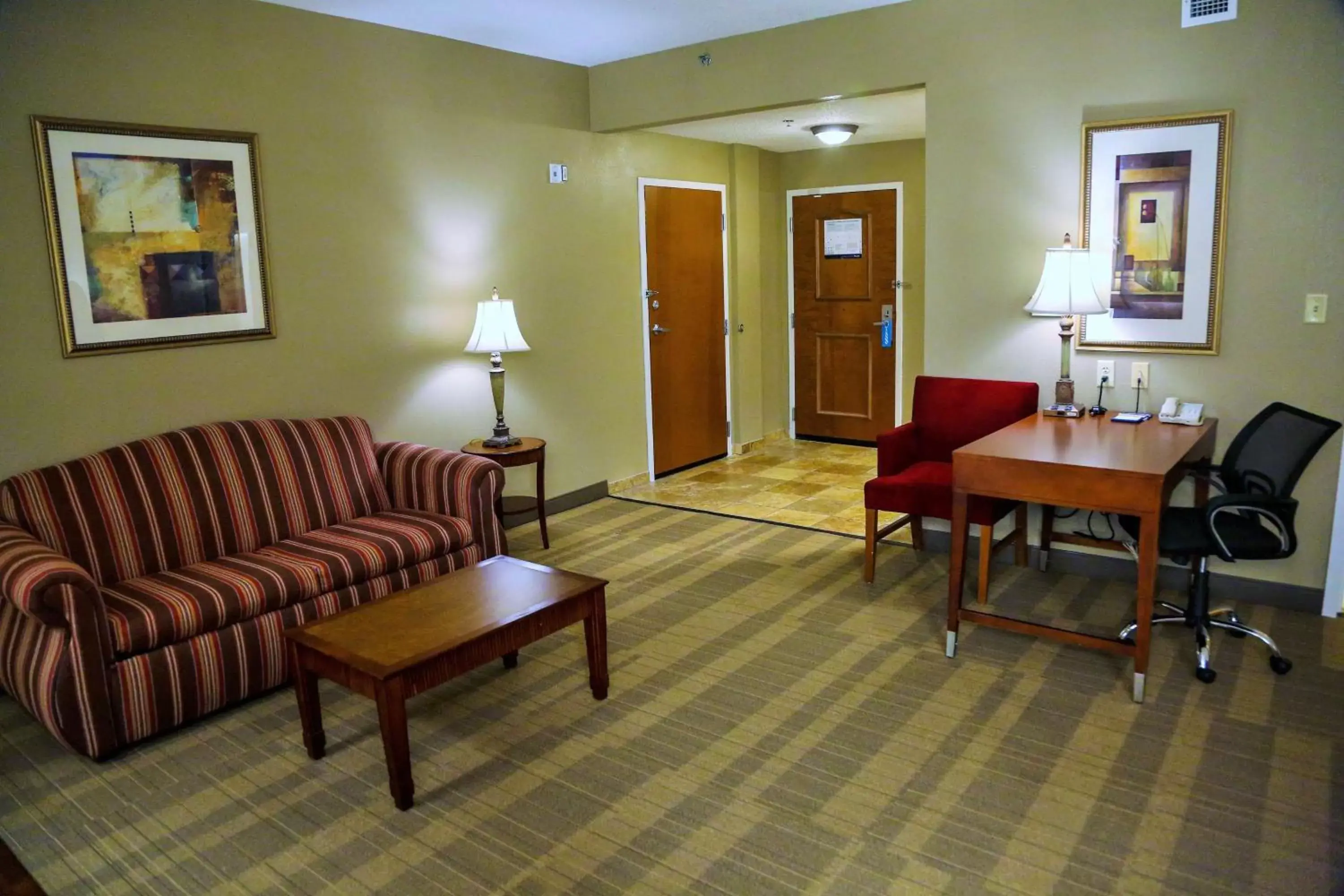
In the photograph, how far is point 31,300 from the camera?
330 centimetres

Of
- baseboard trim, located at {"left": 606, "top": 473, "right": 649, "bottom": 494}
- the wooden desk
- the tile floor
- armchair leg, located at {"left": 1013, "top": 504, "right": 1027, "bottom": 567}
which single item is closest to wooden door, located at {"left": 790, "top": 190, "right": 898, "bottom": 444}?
the tile floor

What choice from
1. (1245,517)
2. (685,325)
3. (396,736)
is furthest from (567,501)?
(1245,517)

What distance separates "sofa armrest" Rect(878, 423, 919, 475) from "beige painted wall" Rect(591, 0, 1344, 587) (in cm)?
38

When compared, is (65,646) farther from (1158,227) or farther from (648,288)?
(1158,227)

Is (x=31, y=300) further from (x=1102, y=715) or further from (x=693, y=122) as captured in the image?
(x=1102, y=715)

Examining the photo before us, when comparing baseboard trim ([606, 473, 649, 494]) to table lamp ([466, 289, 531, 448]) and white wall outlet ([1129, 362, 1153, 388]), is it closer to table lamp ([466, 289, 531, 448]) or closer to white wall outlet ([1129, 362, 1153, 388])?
table lamp ([466, 289, 531, 448])

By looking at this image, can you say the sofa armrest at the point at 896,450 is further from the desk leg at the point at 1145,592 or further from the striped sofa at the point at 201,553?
the striped sofa at the point at 201,553

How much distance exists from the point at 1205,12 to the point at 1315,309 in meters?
1.19

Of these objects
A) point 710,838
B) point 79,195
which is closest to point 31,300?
point 79,195

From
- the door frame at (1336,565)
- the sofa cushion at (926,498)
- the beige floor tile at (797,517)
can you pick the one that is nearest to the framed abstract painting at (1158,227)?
the door frame at (1336,565)

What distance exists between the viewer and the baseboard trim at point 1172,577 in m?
3.65

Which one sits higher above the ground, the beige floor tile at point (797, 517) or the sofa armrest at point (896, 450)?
the sofa armrest at point (896, 450)

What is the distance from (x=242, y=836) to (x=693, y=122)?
429 centimetres

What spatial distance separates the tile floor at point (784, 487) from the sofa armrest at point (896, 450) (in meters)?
0.64
